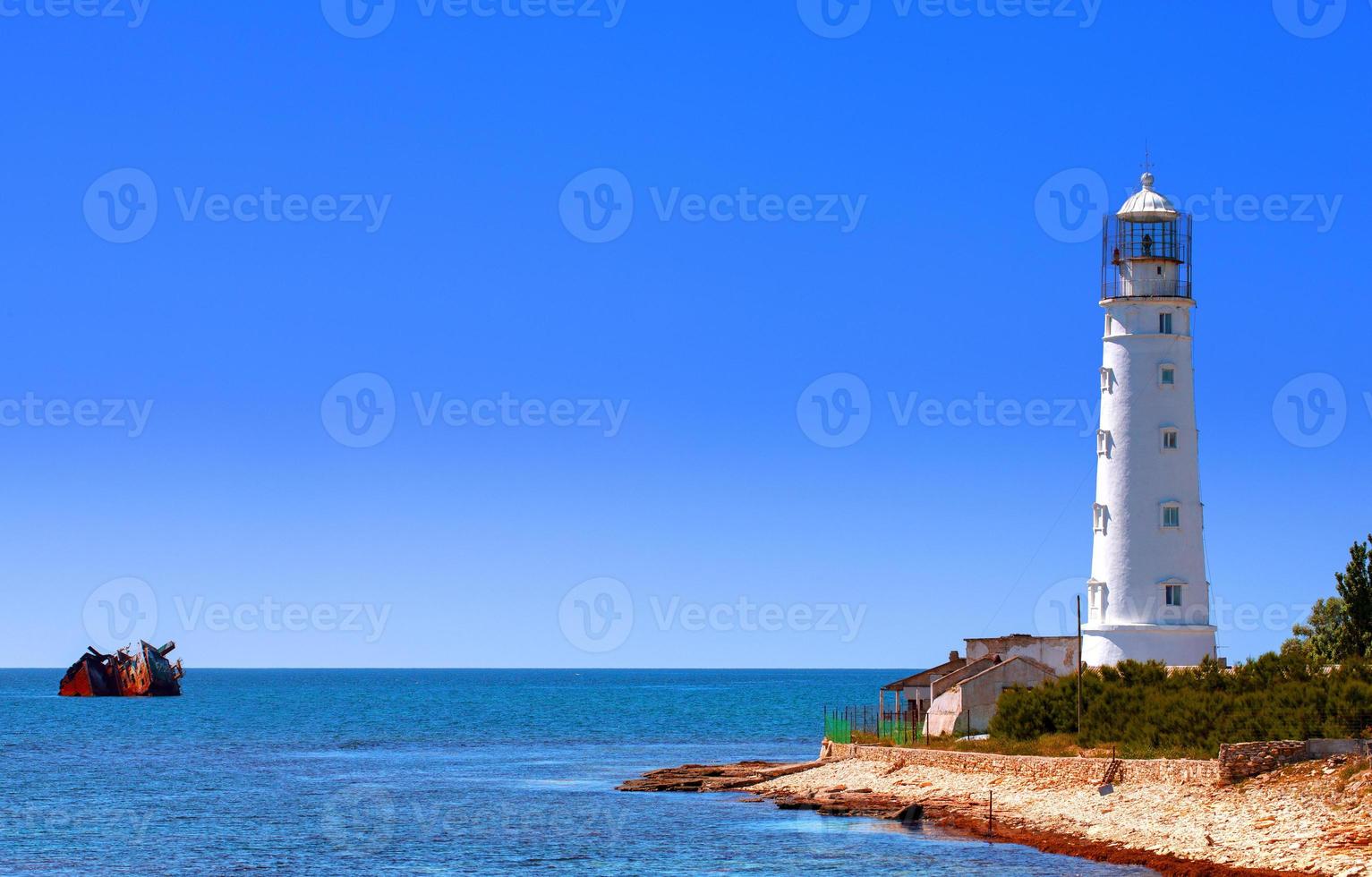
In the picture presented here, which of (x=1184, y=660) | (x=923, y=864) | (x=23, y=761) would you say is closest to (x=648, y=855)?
(x=923, y=864)

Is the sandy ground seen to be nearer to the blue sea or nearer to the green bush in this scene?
the blue sea

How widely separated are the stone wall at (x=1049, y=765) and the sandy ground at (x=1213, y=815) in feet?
0.93

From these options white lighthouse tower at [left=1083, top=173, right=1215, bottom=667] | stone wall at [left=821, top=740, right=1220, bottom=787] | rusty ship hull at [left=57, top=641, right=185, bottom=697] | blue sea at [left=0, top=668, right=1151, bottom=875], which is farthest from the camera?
rusty ship hull at [left=57, top=641, right=185, bottom=697]

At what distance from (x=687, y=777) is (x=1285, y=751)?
27.1 metres

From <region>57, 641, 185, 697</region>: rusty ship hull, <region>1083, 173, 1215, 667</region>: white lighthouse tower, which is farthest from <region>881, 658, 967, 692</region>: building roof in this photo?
<region>57, 641, 185, 697</region>: rusty ship hull

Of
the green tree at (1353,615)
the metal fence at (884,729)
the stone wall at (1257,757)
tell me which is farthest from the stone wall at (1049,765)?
the green tree at (1353,615)

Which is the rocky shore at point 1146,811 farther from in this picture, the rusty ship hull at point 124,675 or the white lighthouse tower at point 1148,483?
the rusty ship hull at point 124,675

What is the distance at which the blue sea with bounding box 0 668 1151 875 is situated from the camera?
43500mm

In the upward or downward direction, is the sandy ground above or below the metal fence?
below

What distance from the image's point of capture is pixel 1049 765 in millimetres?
46906

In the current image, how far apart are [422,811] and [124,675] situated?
13748 cm

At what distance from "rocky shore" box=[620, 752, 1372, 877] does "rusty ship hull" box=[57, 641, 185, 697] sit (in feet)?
474

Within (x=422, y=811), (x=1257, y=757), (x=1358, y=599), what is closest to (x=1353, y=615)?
(x=1358, y=599)

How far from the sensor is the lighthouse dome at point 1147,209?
A: 5538 cm
